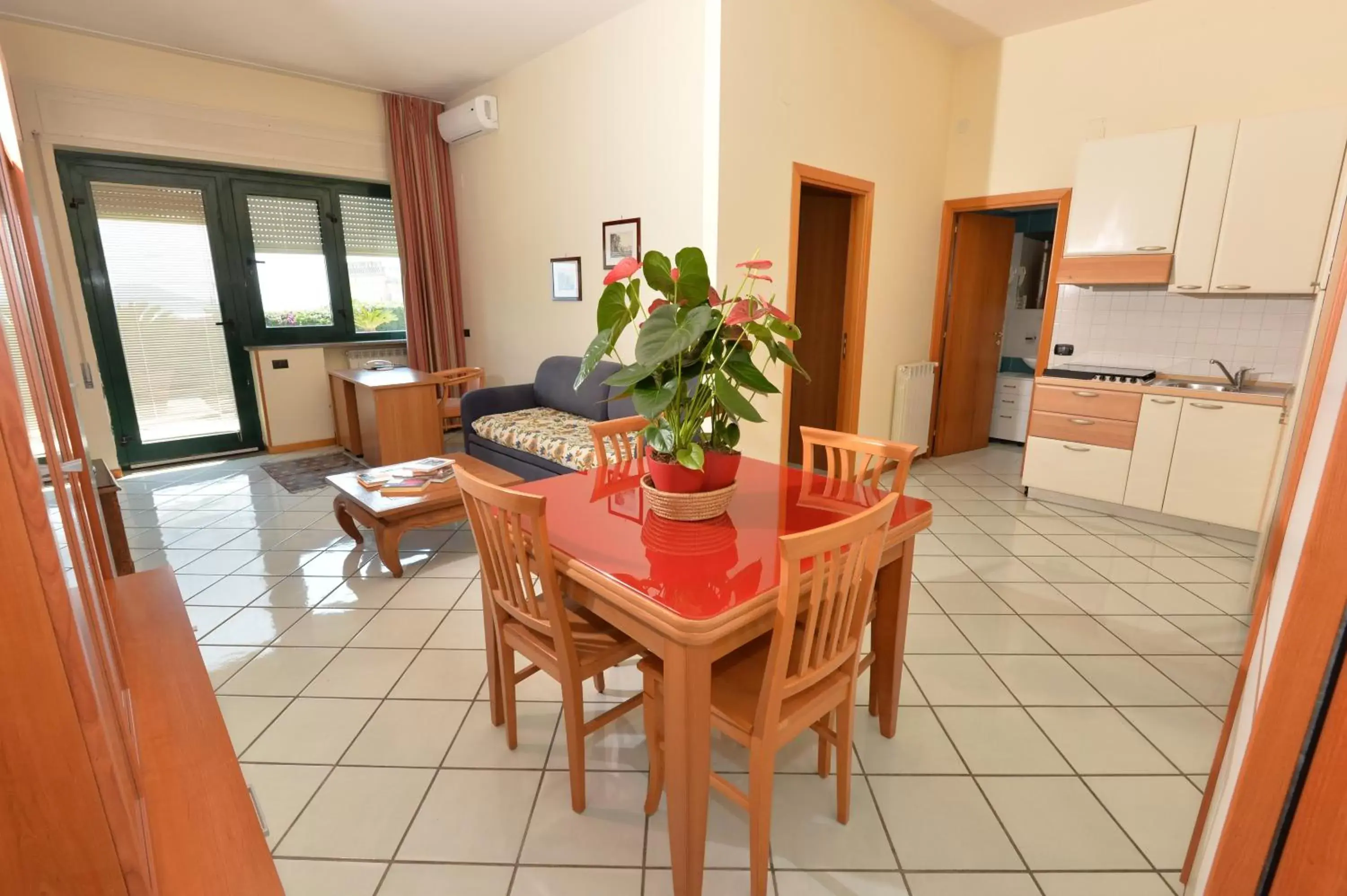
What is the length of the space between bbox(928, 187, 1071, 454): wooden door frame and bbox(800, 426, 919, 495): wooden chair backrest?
2831mm

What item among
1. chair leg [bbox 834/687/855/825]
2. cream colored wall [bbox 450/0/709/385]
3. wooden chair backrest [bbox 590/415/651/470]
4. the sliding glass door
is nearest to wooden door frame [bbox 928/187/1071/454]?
cream colored wall [bbox 450/0/709/385]

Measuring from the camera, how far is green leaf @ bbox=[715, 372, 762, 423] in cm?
146

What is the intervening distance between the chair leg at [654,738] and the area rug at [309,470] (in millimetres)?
3662

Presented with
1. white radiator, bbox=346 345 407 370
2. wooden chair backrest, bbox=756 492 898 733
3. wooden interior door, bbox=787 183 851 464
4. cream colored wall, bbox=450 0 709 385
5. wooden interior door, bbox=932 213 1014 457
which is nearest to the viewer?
wooden chair backrest, bbox=756 492 898 733

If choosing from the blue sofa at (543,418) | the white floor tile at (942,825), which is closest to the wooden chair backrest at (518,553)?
the white floor tile at (942,825)

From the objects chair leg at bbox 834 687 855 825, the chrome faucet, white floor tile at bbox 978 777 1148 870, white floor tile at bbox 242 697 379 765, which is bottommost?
white floor tile at bbox 978 777 1148 870

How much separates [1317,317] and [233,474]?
6276 millimetres

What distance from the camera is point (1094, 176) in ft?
12.3

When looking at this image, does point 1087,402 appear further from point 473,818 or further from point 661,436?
point 473,818

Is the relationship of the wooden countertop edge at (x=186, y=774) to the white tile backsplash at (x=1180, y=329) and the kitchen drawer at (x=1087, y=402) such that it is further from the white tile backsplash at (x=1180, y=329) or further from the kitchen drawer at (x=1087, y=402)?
the white tile backsplash at (x=1180, y=329)

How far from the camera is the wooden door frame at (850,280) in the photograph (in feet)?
12.0

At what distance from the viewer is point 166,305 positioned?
15.6ft

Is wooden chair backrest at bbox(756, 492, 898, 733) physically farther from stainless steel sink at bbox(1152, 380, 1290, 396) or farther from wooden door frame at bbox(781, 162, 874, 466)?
stainless steel sink at bbox(1152, 380, 1290, 396)

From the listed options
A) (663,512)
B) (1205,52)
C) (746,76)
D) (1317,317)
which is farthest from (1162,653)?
(1205,52)
